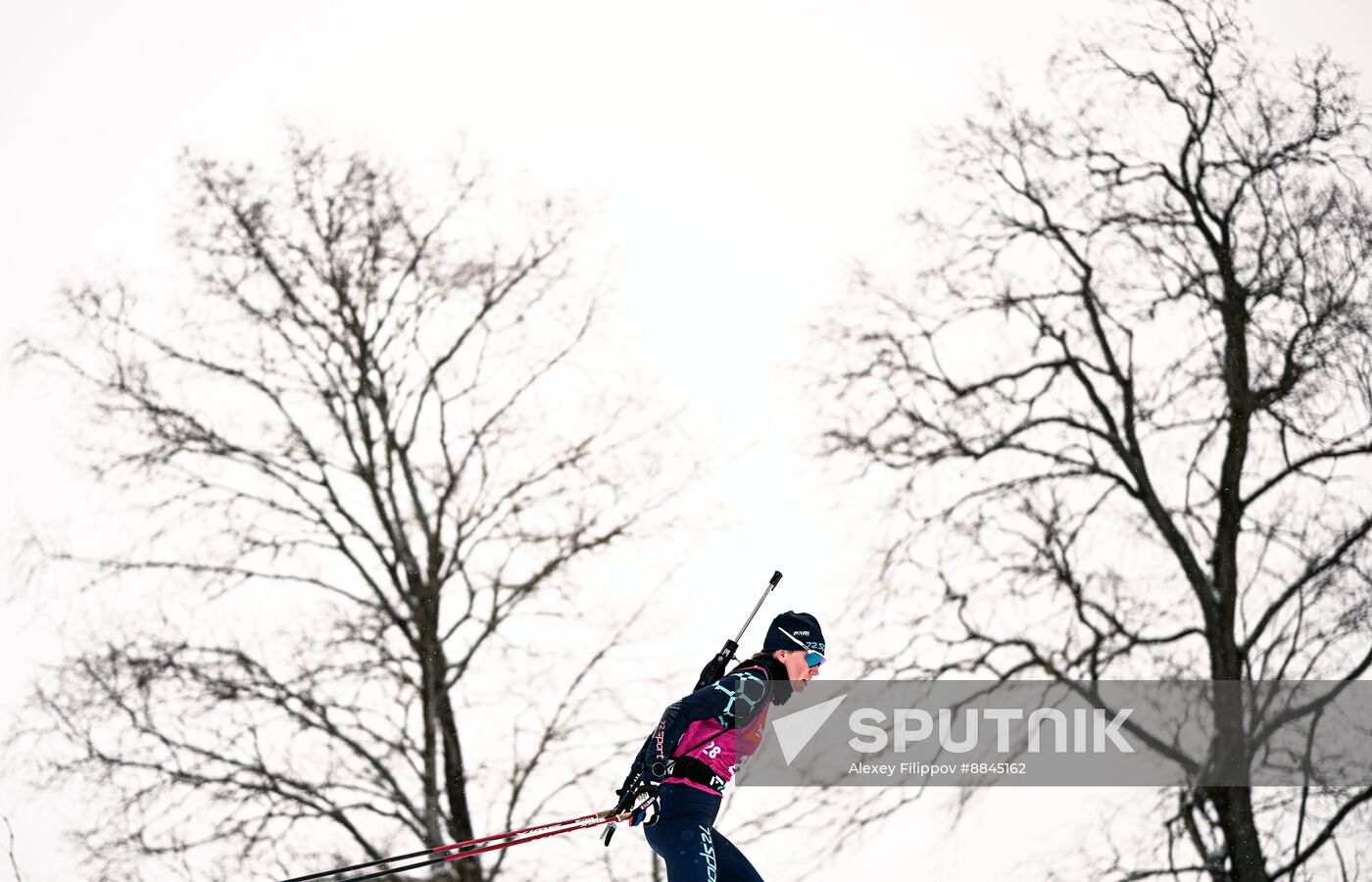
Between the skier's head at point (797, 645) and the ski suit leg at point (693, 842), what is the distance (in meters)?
Answer: 0.68

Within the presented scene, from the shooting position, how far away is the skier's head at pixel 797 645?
6363 millimetres

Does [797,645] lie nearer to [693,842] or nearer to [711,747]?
[711,747]

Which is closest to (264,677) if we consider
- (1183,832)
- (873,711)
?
(873,711)

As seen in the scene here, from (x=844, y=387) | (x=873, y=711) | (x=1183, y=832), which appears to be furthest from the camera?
(x=844, y=387)

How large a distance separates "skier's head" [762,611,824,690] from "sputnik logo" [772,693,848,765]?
6380 millimetres

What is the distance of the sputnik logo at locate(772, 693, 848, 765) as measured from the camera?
41.5ft

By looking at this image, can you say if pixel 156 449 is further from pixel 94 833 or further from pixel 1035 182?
pixel 1035 182

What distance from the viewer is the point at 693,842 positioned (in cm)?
597

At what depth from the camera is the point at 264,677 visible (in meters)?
13.1

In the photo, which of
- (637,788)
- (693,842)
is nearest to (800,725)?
(637,788)

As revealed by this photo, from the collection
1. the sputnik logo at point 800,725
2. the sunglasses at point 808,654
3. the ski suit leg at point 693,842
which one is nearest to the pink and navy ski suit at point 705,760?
the ski suit leg at point 693,842

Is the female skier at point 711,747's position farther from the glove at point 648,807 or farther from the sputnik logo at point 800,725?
the sputnik logo at point 800,725

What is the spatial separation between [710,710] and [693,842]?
560mm

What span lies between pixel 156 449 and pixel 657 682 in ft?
17.7
